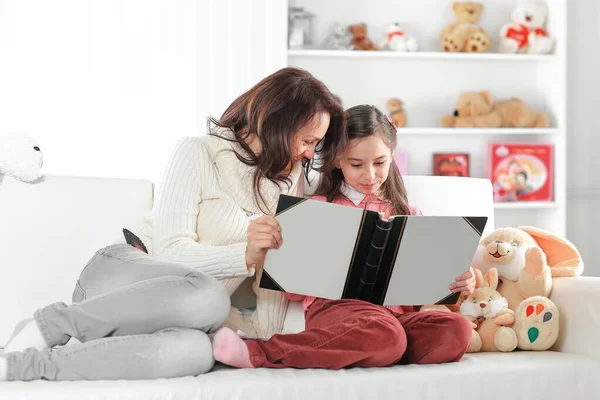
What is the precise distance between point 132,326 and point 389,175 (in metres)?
0.78

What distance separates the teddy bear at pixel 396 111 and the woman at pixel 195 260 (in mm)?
1763

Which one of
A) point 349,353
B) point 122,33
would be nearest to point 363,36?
point 122,33

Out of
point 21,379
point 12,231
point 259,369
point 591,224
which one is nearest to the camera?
point 21,379

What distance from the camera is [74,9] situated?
3.41 m

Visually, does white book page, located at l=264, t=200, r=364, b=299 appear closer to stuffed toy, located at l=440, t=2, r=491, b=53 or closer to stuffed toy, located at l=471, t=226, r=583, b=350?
stuffed toy, located at l=471, t=226, r=583, b=350

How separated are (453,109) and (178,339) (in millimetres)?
2624

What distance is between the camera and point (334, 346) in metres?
1.46

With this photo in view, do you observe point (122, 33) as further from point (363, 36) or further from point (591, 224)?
point (591, 224)

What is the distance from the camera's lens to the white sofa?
134cm

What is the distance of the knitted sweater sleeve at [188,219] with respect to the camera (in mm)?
1574

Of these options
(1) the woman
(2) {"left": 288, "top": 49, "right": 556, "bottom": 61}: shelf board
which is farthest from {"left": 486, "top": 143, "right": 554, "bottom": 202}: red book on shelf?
(1) the woman

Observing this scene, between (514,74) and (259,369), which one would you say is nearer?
(259,369)

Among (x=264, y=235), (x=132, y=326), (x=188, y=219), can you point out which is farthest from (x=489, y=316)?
(x=132, y=326)

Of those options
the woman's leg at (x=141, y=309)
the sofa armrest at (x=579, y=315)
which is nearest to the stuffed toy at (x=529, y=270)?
the sofa armrest at (x=579, y=315)
